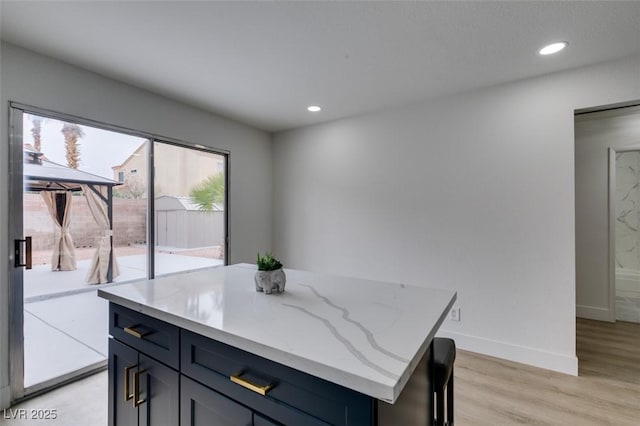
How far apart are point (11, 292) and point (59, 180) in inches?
34.3

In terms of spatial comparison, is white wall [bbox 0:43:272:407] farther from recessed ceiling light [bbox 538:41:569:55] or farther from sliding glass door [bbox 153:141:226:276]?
recessed ceiling light [bbox 538:41:569:55]

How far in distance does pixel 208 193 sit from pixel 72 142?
140 centimetres

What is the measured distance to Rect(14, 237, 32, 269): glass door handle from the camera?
6.85ft

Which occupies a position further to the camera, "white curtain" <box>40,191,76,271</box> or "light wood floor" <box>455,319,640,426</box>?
"white curtain" <box>40,191,76,271</box>

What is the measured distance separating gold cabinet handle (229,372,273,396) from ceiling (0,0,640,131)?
186cm

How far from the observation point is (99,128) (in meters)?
2.55

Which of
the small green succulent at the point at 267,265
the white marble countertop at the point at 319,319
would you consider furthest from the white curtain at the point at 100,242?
the small green succulent at the point at 267,265

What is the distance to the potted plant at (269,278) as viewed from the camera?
4.67 feet

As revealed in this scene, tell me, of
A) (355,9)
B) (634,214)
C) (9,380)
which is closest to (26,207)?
(9,380)

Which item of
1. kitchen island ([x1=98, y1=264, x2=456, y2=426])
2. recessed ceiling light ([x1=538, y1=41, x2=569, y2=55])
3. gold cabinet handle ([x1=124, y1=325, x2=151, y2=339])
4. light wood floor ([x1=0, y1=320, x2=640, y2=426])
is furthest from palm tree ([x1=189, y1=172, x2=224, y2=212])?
recessed ceiling light ([x1=538, y1=41, x2=569, y2=55])

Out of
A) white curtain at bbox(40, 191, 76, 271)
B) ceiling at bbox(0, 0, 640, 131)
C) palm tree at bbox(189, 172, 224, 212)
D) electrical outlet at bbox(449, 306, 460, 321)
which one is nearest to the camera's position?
ceiling at bbox(0, 0, 640, 131)

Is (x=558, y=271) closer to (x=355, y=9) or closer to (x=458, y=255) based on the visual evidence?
(x=458, y=255)

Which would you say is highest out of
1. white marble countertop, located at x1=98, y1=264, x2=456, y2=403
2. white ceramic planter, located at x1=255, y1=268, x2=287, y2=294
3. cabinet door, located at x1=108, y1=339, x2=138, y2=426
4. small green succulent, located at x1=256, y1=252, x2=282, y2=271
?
small green succulent, located at x1=256, y1=252, x2=282, y2=271

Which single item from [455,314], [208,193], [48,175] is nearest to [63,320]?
[48,175]
